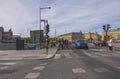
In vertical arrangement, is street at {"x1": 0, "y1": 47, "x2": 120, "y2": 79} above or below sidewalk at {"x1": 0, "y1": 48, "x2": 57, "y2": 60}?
below

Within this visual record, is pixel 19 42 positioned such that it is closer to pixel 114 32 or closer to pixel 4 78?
pixel 4 78

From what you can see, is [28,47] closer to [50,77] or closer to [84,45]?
[84,45]

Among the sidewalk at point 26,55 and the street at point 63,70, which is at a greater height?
the sidewalk at point 26,55

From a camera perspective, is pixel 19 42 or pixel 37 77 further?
pixel 19 42

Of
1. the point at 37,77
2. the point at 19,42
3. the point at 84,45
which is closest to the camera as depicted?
the point at 37,77

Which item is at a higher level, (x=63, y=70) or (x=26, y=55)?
(x=26, y=55)

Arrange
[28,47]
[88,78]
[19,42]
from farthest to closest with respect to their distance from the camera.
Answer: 1. [28,47]
2. [19,42]
3. [88,78]

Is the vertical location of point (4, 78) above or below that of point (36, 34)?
below

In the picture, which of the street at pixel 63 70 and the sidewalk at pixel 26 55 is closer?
the street at pixel 63 70

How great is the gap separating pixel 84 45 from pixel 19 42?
1351 centimetres

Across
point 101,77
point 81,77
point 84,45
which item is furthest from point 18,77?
point 84,45

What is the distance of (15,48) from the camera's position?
49031 mm

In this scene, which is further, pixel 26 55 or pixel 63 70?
pixel 26 55

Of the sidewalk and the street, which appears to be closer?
the street
